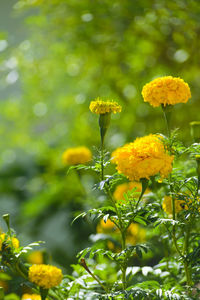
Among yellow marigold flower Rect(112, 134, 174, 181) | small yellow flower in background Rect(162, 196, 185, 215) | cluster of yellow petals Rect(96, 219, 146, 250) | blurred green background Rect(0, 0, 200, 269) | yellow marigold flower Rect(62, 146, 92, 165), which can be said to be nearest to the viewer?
yellow marigold flower Rect(112, 134, 174, 181)

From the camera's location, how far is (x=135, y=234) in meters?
1.05

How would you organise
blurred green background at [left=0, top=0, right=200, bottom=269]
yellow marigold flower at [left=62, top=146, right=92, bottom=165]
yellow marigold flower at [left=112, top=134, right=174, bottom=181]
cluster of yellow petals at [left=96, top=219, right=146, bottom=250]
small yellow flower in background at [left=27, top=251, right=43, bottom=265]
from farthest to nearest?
blurred green background at [left=0, top=0, right=200, bottom=269] < small yellow flower in background at [left=27, top=251, right=43, bottom=265] < yellow marigold flower at [left=62, top=146, right=92, bottom=165] < cluster of yellow petals at [left=96, top=219, right=146, bottom=250] < yellow marigold flower at [left=112, top=134, right=174, bottom=181]

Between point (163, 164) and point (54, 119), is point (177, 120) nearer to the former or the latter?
point (54, 119)

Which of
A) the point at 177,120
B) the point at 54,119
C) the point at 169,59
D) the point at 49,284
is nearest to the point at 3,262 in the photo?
the point at 49,284

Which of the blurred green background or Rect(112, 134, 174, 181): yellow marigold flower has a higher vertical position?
Rect(112, 134, 174, 181): yellow marigold flower

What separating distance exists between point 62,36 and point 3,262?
139cm

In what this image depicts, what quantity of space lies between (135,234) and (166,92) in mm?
505

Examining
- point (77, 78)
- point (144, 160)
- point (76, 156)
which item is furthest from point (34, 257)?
point (77, 78)

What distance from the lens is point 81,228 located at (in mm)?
2033

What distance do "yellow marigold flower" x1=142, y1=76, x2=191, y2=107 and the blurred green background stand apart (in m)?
0.78

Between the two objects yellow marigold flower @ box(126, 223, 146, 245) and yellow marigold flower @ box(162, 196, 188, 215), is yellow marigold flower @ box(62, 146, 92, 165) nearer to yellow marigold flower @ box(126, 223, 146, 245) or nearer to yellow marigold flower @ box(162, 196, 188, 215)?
yellow marigold flower @ box(126, 223, 146, 245)

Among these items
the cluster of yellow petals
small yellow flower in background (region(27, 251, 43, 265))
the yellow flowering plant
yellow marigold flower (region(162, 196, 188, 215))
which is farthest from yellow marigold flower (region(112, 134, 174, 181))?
small yellow flower in background (region(27, 251, 43, 265))

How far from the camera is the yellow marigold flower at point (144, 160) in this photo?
586 millimetres

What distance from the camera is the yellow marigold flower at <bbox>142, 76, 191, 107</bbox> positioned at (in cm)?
64
